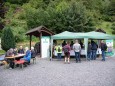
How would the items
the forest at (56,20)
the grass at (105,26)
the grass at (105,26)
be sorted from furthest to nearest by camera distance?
the grass at (105,26) → the grass at (105,26) → the forest at (56,20)

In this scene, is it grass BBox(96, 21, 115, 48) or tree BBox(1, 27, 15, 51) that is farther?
grass BBox(96, 21, 115, 48)

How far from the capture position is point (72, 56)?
24234 mm

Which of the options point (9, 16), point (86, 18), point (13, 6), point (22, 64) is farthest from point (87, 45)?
point (13, 6)

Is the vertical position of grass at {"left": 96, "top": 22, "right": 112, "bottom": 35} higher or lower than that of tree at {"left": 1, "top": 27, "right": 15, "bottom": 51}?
higher

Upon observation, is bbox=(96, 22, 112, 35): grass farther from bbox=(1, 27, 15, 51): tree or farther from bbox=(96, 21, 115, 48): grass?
bbox=(1, 27, 15, 51): tree

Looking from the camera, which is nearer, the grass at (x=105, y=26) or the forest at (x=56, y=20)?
the forest at (x=56, y=20)

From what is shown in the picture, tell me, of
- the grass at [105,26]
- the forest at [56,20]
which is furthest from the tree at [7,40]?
the grass at [105,26]

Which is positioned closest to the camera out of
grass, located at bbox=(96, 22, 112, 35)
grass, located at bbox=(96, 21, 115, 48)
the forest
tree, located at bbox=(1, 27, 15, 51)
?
tree, located at bbox=(1, 27, 15, 51)

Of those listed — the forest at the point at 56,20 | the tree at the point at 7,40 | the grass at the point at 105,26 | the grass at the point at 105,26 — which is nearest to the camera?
the tree at the point at 7,40

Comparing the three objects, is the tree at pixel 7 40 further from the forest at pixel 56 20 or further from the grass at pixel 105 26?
the grass at pixel 105 26

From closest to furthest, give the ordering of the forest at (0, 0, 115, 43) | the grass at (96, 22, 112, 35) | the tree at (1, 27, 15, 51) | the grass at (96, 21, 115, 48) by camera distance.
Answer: the tree at (1, 27, 15, 51)
the forest at (0, 0, 115, 43)
the grass at (96, 22, 112, 35)
the grass at (96, 21, 115, 48)

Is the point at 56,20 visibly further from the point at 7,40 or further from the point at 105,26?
the point at 105,26

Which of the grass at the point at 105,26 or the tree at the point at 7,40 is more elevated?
the grass at the point at 105,26

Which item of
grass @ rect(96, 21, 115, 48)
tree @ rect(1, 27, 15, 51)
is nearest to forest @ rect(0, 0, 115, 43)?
grass @ rect(96, 21, 115, 48)
